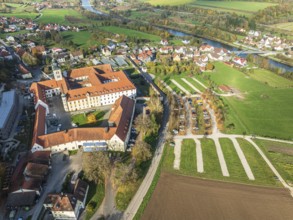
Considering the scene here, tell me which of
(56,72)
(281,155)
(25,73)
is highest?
(56,72)

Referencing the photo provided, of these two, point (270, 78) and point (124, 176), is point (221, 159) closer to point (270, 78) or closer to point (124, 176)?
point (124, 176)

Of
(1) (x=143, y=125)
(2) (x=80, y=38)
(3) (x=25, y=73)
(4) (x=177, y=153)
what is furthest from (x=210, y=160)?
(2) (x=80, y=38)

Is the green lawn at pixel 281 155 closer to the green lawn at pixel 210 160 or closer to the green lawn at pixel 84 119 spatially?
the green lawn at pixel 210 160

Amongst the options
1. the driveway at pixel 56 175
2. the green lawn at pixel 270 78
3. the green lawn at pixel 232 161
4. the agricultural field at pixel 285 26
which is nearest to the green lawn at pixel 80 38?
the green lawn at pixel 270 78

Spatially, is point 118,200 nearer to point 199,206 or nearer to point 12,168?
point 199,206

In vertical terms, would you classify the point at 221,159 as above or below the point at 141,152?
below

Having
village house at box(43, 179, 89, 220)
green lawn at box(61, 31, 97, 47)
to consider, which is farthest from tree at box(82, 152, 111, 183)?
green lawn at box(61, 31, 97, 47)

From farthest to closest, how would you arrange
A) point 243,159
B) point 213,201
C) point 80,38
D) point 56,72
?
point 80,38
point 56,72
point 243,159
point 213,201

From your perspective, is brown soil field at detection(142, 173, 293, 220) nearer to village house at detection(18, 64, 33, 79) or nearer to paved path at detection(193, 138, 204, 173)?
paved path at detection(193, 138, 204, 173)
